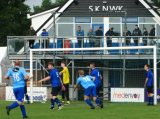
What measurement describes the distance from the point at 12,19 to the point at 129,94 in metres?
40.9

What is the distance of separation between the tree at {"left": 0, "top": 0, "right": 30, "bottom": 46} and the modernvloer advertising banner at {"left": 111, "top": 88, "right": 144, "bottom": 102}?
119 ft

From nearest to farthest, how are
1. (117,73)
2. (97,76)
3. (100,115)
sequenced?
(100,115), (97,76), (117,73)

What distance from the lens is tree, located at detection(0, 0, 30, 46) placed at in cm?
7100

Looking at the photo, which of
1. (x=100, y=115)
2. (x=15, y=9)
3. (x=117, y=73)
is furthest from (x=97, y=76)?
(x=15, y=9)

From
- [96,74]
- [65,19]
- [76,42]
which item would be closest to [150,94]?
[96,74]

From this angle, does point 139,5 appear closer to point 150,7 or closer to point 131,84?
point 150,7

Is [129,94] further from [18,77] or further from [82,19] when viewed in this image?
[82,19]

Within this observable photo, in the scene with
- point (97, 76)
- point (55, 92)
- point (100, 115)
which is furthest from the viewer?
point (97, 76)

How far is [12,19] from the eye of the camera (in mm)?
74250

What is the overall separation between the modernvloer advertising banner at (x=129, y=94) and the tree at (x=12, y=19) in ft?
119

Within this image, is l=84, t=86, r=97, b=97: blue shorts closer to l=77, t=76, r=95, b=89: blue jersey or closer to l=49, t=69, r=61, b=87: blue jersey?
l=77, t=76, r=95, b=89: blue jersey

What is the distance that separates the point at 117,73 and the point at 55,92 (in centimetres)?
1742

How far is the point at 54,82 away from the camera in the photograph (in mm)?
27891

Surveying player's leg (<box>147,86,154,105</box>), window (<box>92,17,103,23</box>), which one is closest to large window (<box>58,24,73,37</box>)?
window (<box>92,17,103,23</box>)
